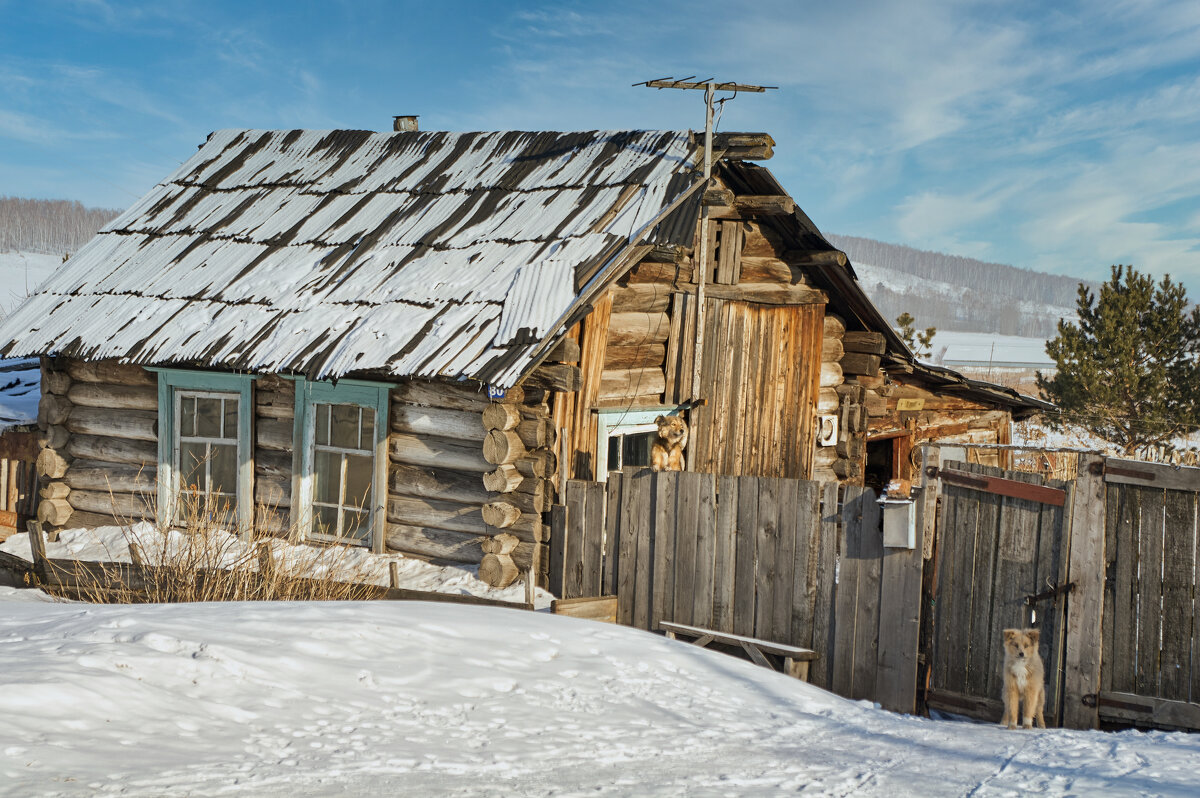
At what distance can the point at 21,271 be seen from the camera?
69938 millimetres

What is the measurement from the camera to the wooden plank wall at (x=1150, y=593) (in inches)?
237

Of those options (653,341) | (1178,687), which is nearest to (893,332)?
(653,341)

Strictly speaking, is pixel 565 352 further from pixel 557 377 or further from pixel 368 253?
pixel 368 253

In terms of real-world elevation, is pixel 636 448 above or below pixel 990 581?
above

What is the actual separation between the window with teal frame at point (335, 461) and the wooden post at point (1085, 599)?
21.2ft

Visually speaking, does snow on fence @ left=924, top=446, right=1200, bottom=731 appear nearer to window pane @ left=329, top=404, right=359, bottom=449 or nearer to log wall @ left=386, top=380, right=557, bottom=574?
log wall @ left=386, top=380, right=557, bottom=574

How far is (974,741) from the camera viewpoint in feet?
17.8

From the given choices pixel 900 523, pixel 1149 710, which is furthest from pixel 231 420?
pixel 1149 710

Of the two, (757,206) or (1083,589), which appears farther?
(757,206)

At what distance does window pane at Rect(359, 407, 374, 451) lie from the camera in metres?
9.98

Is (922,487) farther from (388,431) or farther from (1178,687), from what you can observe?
(388,431)

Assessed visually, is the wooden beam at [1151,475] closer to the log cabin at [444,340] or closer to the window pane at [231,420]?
the log cabin at [444,340]

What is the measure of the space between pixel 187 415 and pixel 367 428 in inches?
93.8

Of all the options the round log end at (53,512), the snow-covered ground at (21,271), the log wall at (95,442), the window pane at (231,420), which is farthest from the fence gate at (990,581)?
the snow-covered ground at (21,271)
